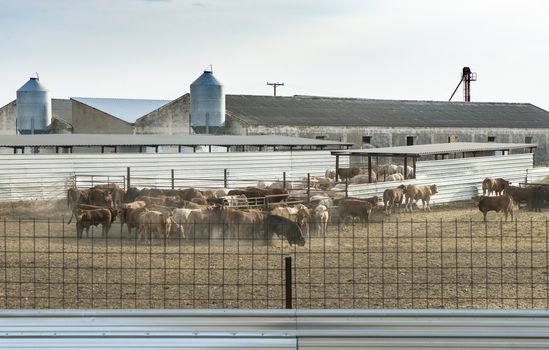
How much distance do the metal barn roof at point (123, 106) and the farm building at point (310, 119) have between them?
0.06m

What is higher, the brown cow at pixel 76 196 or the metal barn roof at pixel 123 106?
the metal barn roof at pixel 123 106

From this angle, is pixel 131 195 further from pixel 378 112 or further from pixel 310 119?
pixel 378 112

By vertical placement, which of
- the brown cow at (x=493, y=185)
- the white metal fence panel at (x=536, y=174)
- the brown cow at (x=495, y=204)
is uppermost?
the white metal fence panel at (x=536, y=174)

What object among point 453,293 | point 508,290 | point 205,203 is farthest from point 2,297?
point 205,203

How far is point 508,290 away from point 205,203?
1313 centimetres

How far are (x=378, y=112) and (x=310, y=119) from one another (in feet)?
27.5

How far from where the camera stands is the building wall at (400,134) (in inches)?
1956

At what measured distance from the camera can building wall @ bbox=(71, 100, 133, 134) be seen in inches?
1964

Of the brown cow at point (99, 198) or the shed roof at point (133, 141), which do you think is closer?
the brown cow at point (99, 198)

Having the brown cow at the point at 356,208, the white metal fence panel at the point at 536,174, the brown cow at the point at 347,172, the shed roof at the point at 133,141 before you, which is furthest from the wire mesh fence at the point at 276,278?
the white metal fence panel at the point at 536,174

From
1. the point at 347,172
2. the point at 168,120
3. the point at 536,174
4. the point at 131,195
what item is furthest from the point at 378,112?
the point at 131,195

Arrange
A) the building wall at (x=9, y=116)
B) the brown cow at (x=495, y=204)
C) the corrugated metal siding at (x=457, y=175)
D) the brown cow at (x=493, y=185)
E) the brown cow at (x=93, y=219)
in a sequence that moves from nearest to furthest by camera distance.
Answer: the brown cow at (x=93, y=219) → the brown cow at (x=495, y=204) → the corrugated metal siding at (x=457, y=175) → the brown cow at (x=493, y=185) → the building wall at (x=9, y=116)

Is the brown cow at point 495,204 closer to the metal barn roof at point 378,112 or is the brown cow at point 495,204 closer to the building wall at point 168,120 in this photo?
the metal barn roof at point 378,112

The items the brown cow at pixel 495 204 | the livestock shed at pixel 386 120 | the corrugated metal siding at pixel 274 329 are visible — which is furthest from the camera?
the livestock shed at pixel 386 120
